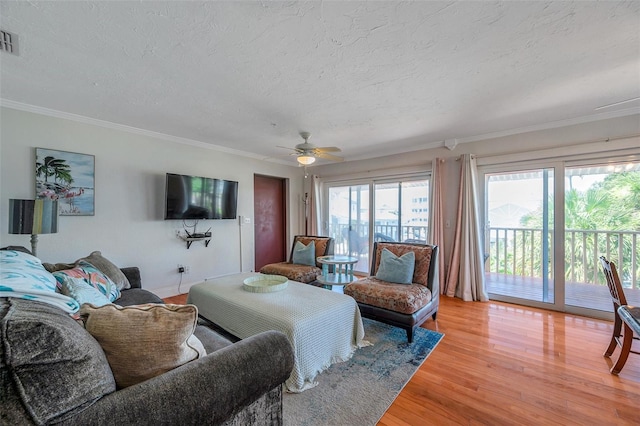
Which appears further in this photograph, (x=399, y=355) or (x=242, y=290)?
(x=242, y=290)

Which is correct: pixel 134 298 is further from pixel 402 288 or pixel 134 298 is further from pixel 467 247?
pixel 467 247

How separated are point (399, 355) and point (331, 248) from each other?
6.59 ft

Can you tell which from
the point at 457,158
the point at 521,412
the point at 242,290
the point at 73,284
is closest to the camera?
the point at 521,412

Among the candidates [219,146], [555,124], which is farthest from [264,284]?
[555,124]

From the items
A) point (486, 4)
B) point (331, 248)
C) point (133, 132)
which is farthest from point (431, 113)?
point (133, 132)

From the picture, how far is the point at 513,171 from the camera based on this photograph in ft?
12.1

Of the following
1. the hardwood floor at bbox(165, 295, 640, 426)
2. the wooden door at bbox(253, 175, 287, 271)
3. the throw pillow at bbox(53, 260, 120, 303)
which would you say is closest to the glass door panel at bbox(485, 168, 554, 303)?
the hardwood floor at bbox(165, 295, 640, 426)

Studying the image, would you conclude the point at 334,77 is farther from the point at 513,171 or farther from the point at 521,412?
the point at 513,171

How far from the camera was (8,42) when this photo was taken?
178 centimetres

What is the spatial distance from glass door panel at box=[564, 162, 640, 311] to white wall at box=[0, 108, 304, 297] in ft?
15.8

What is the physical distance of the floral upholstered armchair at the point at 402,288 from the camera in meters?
2.53

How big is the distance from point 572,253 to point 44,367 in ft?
15.8

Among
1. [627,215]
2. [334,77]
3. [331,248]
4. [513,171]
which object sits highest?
[334,77]

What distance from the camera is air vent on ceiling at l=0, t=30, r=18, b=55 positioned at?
172 cm
